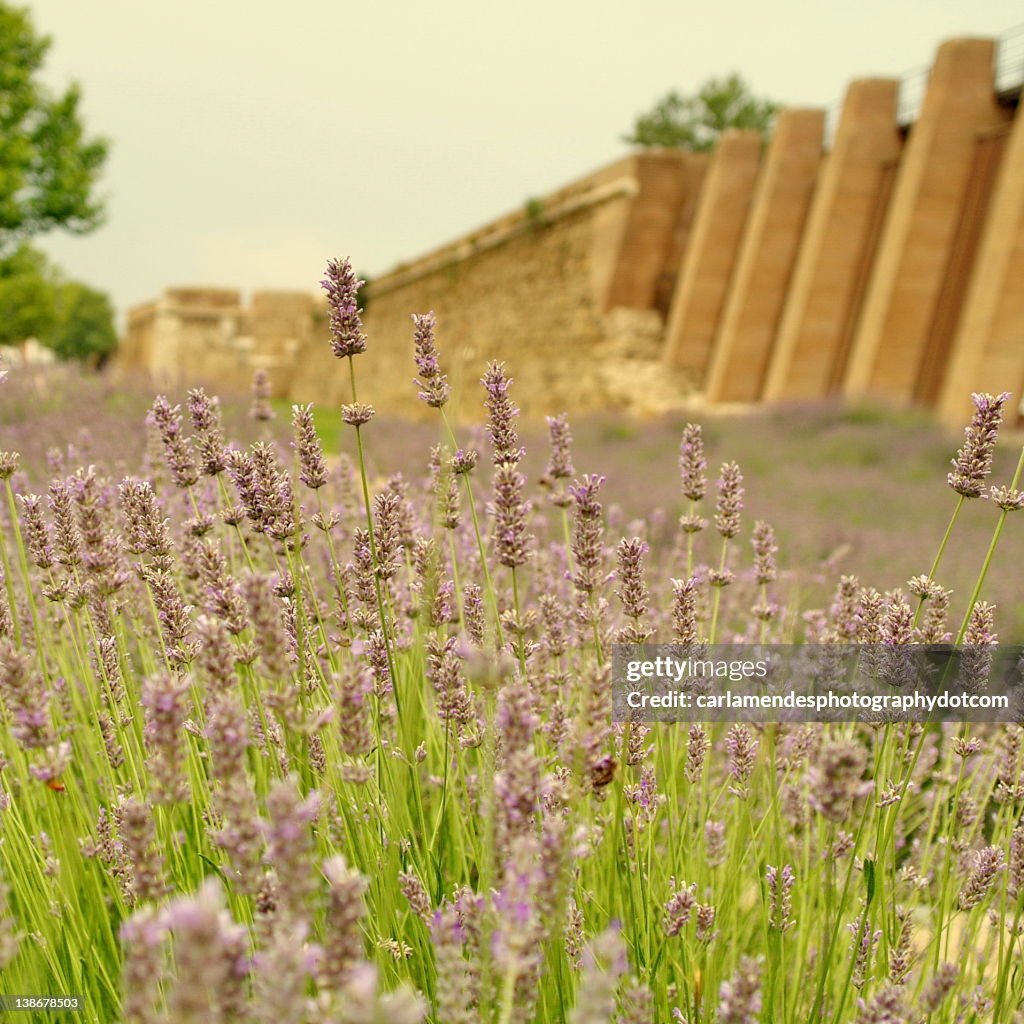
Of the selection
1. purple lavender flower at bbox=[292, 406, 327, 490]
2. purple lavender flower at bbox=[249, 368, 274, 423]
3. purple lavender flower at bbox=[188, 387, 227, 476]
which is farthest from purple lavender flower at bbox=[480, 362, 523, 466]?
purple lavender flower at bbox=[249, 368, 274, 423]

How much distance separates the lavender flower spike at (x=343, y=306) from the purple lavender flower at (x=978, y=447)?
1.07 m

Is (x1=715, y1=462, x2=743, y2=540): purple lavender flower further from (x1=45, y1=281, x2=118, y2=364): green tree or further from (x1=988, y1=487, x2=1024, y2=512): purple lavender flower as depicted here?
(x1=45, y1=281, x2=118, y2=364): green tree

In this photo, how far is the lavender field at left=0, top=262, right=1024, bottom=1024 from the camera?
997 millimetres

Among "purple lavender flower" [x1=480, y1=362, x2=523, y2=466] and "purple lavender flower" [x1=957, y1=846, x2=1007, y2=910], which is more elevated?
"purple lavender flower" [x1=480, y1=362, x2=523, y2=466]

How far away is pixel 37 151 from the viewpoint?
21016mm

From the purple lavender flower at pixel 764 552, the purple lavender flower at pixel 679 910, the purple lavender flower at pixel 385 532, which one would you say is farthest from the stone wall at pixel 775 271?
the purple lavender flower at pixel 679 910

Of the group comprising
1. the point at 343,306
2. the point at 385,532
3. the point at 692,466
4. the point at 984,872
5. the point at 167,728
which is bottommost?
the point at 984,872

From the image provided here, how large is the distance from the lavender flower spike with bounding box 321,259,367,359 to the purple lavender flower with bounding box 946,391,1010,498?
3.50 ft

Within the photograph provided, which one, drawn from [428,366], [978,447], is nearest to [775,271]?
[978,447]

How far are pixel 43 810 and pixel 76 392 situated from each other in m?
8.20

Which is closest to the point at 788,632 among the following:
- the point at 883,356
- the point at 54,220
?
the point at 883,356

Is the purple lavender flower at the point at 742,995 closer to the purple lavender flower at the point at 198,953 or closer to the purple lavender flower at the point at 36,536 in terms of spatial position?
the purple lavender flower at the point at 198,953

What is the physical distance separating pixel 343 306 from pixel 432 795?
4.32 ft

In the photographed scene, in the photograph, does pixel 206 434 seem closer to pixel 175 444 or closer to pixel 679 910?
pixel 175 444
